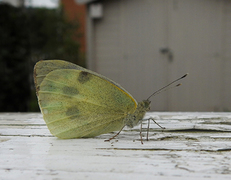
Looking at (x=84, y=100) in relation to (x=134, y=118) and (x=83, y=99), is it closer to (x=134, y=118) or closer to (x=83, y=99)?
(x=83, y=99)

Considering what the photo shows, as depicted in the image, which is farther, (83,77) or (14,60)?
(14,60)

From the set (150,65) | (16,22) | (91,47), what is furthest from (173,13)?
(16,22)

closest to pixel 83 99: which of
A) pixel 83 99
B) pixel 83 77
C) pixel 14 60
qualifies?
pixel 83 99

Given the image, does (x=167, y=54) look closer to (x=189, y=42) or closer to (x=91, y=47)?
(x=189, y=42)

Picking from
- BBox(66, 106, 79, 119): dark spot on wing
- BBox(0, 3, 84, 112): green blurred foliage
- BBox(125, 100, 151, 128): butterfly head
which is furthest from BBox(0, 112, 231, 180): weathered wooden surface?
BBox(0, 3, 84, 112): green blurred foliage

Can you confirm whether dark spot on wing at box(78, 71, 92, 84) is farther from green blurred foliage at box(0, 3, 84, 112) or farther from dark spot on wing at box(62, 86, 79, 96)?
green blurred foliage at box(0, 3, 84, 112)
